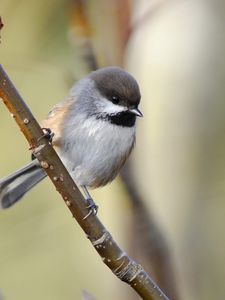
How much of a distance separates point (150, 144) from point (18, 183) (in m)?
0.93

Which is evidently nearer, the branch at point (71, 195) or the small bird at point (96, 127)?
the branch at point (71, 195)

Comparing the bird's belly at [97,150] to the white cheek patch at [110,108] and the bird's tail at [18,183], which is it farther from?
the bird's tail at [18,183]

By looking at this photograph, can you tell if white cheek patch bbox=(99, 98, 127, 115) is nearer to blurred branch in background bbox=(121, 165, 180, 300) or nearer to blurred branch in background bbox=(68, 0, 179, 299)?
blurred branch in background bbox=(68, 0, 179, 299)

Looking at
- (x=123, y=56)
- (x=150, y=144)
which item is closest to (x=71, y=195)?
(x=123, y=56)

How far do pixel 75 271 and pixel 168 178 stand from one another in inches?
56.8

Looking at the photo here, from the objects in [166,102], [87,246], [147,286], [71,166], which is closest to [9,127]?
[87,246]

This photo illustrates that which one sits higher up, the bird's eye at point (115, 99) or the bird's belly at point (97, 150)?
the bird's eye at point (115, 99)

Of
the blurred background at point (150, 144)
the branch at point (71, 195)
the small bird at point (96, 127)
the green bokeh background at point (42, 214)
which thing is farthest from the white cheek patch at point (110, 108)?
the branch at point (71, 195)

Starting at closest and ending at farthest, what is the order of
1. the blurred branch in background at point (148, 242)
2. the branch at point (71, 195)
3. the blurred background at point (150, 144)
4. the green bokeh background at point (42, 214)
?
the branch at point (71, 195) → the blurred branch in background at point (148, 242) → the blurred background at point (150, 144) → the green bokeh background at point (42, 214)

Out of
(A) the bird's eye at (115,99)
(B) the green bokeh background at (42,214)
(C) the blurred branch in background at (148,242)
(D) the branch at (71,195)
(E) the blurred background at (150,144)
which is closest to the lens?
(D) the branch at (71,195)

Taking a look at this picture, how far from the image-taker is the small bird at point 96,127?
2.84m

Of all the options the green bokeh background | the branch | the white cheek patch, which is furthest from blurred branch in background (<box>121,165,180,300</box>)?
the green bokeh background

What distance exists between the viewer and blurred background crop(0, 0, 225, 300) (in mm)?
2783

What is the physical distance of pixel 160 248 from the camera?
8.38 feet
